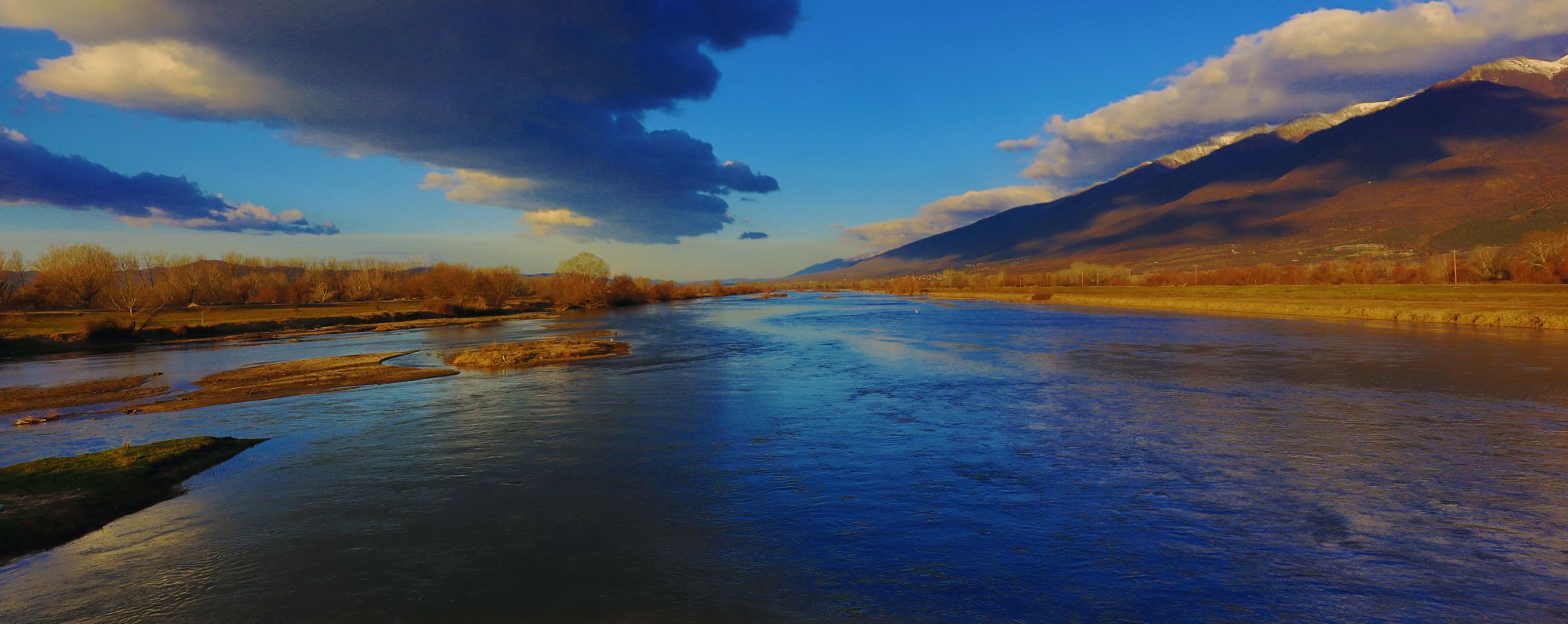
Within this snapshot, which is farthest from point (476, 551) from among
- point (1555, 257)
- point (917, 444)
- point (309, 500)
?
point (1555, 257)

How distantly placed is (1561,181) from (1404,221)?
95.2ft

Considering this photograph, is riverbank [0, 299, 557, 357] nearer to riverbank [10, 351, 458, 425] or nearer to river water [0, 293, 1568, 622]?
riverbank [10, 351, 458, 425]

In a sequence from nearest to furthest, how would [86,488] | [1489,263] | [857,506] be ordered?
[857,506] → [86,488] → [1489,263]

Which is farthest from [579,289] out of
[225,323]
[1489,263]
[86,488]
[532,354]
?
[1489,263]

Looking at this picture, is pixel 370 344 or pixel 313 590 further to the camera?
pixel 370 344

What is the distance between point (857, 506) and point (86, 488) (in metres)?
11.9

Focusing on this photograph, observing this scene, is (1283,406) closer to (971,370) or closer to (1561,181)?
(971,370)

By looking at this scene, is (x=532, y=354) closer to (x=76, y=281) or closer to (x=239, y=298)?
(x=76, y=281)

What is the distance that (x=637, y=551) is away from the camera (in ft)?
26.8

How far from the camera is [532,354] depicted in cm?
3020

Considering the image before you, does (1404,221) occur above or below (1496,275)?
above

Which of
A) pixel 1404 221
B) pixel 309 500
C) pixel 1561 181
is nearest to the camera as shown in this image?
pixel 309 500

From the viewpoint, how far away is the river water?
683 centimetres

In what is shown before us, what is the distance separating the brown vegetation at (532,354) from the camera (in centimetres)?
2855
